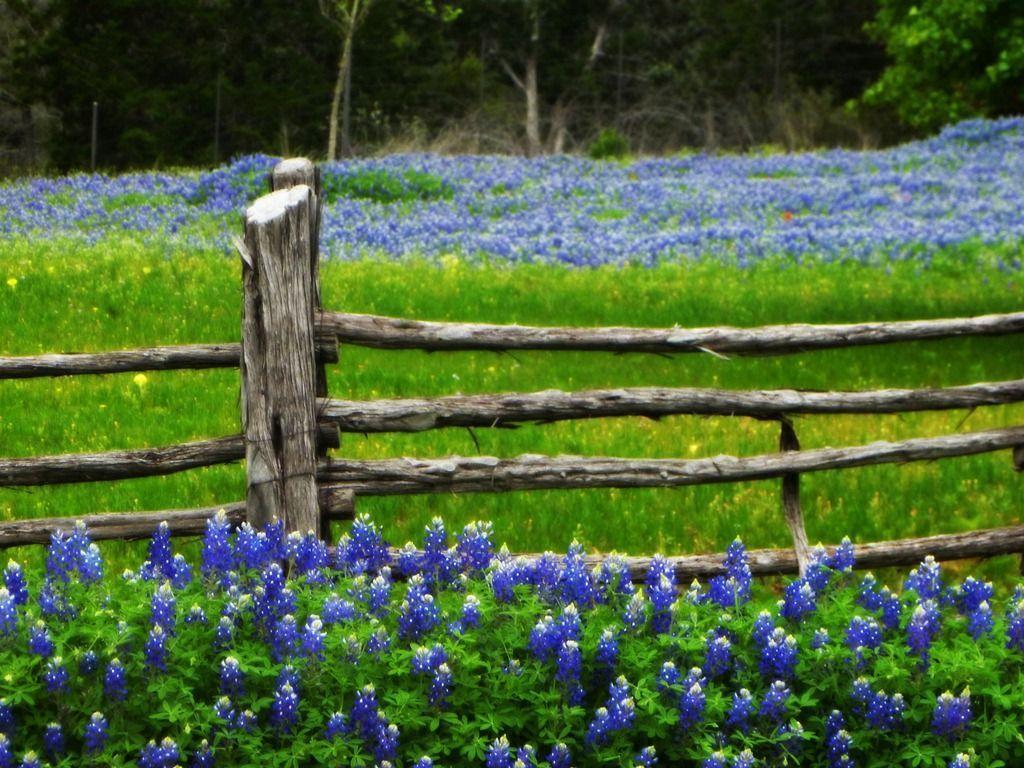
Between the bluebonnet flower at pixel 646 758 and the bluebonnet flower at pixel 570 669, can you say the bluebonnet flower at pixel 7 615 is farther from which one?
the bluebonnet flower at pixel 646 758

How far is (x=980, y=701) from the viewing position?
3961mm

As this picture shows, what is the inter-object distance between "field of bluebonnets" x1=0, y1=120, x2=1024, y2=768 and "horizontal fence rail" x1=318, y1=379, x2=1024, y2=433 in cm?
57

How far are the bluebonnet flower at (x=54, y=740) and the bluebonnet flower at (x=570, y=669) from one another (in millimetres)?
1326

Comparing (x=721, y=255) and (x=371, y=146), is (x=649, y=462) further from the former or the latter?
(x=371, y=146)

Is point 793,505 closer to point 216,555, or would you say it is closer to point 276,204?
point 276,204

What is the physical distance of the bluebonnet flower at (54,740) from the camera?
343cm

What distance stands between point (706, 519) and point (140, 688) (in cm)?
346

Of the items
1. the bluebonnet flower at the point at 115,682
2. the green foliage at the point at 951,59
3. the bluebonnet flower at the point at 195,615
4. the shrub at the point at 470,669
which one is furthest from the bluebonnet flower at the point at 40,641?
the green foliage at the point at 951,59

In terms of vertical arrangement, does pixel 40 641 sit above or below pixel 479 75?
below

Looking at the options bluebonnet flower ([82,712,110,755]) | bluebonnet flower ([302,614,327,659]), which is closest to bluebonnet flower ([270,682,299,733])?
bluebonnet flower ([302,614,327,659])

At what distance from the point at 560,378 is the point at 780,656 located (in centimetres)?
551

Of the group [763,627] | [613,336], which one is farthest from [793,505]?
[763,627]

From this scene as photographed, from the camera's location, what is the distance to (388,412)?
5145 millimetres

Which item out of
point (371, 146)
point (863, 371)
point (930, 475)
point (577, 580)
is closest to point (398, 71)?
point (371, 146)
